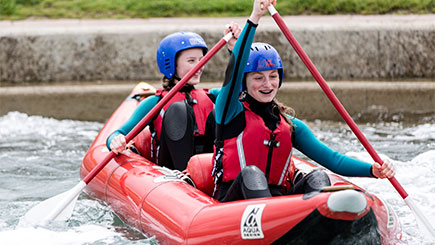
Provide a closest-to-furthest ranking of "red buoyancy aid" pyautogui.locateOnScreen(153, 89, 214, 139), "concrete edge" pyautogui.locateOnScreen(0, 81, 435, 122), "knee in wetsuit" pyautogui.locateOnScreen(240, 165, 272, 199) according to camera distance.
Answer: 1. "knee in wetsuit" pyautogui.locateOnScreen(240, 165, 272, 199)
2. "red buoyancy aid" pyautogui.locateOnScreen(153, 89, 214, 139)
3. "concrete edge" pyautogui.locateOnScreen(0, 81, 435, 122)

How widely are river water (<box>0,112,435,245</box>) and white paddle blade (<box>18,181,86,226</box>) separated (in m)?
0.06

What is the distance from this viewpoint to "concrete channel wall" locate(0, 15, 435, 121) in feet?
25.7

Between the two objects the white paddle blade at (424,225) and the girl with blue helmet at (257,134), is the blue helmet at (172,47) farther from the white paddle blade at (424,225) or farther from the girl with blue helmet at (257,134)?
the white paddle blade at (424,225)

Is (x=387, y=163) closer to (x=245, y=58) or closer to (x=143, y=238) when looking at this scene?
(x=245, y=58)

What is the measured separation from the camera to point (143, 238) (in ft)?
11.7

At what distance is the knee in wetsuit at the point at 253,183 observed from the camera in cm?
297

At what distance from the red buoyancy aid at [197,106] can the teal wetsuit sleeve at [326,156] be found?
90 cm

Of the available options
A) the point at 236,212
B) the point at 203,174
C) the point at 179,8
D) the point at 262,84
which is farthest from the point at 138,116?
the point at 179,8

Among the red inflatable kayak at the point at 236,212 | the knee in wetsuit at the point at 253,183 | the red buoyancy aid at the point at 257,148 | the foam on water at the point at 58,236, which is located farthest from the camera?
the foam on water at the point at 58,236

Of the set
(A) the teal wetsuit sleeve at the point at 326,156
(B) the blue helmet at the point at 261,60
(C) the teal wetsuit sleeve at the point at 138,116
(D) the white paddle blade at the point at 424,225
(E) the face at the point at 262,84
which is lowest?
(D) the white paddle blade at the point at 424,225

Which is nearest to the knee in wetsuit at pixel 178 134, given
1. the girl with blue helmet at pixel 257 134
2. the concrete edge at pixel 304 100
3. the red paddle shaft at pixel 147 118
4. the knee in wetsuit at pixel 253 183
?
the red paddle shaft at pixel 147 118

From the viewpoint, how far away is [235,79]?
3141mm

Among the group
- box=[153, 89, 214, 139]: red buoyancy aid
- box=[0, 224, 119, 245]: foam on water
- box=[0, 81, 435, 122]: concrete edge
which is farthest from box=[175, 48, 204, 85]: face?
box=[0, 81, 435, 122]: concrete edge

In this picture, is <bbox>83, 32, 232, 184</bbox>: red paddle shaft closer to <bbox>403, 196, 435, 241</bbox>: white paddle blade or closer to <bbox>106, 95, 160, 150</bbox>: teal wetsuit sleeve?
<bbox>106, 95, 160, 150</bbox>: teal wetsuit sleeve
